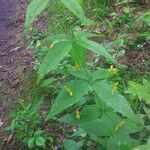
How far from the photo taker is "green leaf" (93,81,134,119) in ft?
5.81

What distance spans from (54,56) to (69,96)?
203 millimetres

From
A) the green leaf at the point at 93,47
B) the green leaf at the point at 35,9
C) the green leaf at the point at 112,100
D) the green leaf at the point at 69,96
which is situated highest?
the green leaf at the point at 35,9

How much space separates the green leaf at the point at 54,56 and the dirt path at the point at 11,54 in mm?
2139

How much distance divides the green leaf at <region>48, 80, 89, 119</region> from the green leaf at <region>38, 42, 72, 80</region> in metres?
0.15

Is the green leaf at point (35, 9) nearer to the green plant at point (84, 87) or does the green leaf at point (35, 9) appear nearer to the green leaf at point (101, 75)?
the green plant at point (84, 87)

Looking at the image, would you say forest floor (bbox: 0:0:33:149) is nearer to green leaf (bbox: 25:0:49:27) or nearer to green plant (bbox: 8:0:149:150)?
green plant (bbox: 8:0:149:150)

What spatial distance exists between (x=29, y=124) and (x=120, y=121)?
1337mm

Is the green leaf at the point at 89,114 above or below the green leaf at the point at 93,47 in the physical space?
below

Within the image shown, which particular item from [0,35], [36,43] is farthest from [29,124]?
[0,35]

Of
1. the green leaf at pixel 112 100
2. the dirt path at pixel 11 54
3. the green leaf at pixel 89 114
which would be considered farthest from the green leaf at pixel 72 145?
the dirt path at pixel 11 54

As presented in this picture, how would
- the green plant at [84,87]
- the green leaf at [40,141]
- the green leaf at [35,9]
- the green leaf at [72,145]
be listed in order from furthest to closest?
1. the green leaf at [40,141]
2. the green leaf at [72,145]
3. the green plant at [84,87]
4. the green leaf at [35,9]

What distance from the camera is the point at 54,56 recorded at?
1756 millimetres

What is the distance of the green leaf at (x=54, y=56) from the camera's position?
1.73 meters

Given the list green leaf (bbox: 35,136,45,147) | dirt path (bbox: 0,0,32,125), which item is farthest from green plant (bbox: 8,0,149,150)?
dirt path (bbox: 0,0,32,125)
